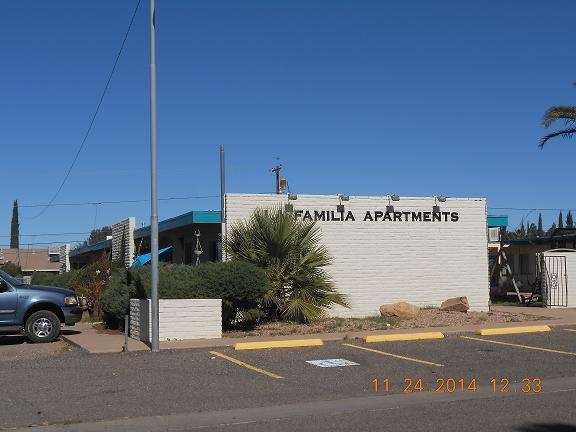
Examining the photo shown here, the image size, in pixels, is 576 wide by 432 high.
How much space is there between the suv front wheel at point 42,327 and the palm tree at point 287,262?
199 inches

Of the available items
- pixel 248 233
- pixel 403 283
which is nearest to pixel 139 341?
pixel 248 233

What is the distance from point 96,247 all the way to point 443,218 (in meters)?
23.8

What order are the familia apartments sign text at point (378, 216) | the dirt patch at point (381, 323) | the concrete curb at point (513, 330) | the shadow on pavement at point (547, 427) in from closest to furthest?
the shadow on pavement at point (547, 427), the concrete curb at point (513, 330), the dirt patch at point (381, 323), the familia apartments sign text at point (378, 216)

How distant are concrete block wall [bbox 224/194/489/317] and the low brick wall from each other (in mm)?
4635

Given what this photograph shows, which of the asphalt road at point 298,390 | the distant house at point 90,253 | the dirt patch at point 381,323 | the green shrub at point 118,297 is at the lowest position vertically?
the asphalt road at point 298,390

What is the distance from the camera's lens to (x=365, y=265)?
74.7ft

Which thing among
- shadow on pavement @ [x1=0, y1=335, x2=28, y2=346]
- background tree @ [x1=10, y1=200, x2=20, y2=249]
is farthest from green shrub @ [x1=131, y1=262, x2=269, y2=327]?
background tree @ [x1=10, y1=200, x2=20, y2=249]

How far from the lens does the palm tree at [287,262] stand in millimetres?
19250

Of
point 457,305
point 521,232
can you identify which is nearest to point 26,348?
point 457,305

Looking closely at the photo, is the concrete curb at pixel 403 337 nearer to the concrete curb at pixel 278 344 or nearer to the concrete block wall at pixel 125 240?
the concrete curb at pixel 278 344

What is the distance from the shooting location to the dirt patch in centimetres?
1820

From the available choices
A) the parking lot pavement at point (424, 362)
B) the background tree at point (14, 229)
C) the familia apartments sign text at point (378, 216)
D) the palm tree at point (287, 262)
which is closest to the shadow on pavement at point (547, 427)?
the parking lot pavement at point (424, 362)

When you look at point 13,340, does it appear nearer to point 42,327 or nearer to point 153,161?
point 42,327

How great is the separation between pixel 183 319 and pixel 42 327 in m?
3.43
